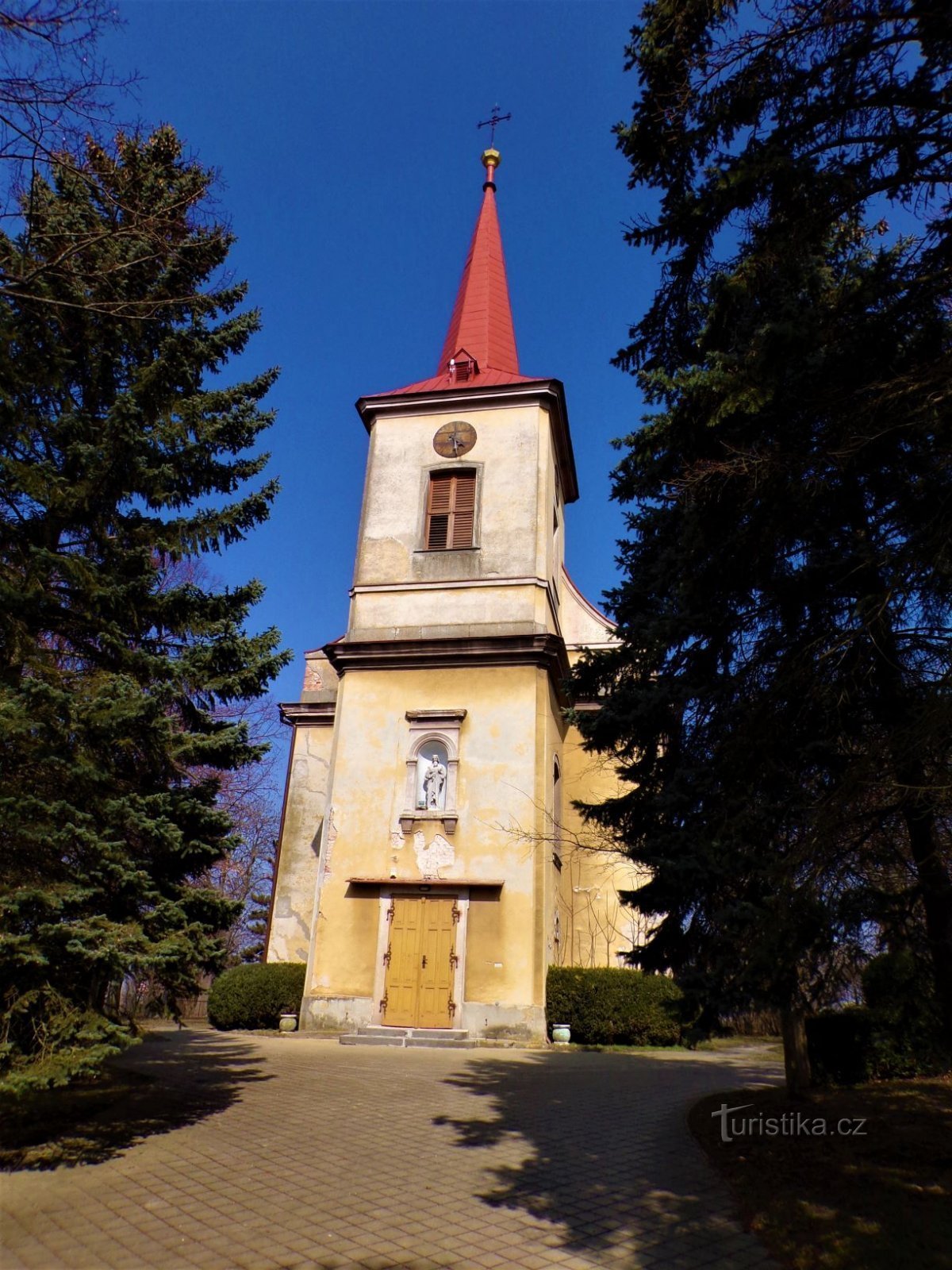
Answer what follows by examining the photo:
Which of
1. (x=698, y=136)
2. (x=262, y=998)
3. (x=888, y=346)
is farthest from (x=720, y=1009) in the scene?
(x=262, y=998)

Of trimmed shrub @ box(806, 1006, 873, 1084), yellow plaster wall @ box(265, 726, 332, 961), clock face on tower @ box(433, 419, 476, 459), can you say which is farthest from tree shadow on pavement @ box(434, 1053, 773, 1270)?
clock face on tower @ box(433, 419, 476, 459)

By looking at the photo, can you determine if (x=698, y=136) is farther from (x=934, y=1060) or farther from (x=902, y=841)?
(x=934, y=1060)

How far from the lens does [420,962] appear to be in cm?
1529

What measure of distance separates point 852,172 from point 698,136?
1.12 meters

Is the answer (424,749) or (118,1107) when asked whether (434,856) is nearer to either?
(424,749)

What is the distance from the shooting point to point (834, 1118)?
7.36 meters

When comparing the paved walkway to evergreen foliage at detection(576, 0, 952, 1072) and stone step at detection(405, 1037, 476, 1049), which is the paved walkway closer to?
evergreen foliage at detection(576, 0, 952, 1072)

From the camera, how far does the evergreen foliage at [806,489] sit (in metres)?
5.44

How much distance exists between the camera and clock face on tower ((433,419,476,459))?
1961 cm

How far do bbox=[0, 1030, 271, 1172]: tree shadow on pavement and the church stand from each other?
428cm

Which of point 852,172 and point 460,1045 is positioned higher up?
point 852,172

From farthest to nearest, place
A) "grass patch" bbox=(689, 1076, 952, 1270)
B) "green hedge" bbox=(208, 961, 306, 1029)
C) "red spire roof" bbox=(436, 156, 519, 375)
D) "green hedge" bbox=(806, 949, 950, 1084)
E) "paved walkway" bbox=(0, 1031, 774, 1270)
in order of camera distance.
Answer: "red spire roof" bbox=(436, 156, 519, 375), "green hedge" bbox=(208, 961, 306, 1029), "green hedge" bbox=(806, 949, 950, 1084), "paved walkway" bbox=(0, 1031, 774, 1270), "grass patch" bbox=(689, 1076, 952, 1270)

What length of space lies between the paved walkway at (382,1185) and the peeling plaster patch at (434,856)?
5896 millimetres

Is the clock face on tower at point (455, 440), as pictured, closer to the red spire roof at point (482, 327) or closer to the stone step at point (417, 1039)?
the red spire roof at point (482, 327)
